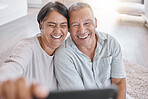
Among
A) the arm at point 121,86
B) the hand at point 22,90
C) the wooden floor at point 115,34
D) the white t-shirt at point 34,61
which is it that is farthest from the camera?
the wooden floor at point 115,34

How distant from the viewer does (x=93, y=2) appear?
24.3 ft

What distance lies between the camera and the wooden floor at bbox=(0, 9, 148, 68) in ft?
10.0

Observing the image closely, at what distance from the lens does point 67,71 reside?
112 centimetres

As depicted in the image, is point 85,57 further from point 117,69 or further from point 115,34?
point 115,34

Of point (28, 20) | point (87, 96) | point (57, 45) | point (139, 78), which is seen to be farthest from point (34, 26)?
point (87, 96)

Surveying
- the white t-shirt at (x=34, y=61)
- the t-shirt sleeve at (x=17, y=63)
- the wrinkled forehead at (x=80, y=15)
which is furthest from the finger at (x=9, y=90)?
the wrinkled forehead at (x=80, y=15)

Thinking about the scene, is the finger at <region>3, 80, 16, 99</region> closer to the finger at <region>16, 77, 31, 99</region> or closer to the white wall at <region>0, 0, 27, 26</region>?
the finger at <region>16, 77, 31, 99</region>

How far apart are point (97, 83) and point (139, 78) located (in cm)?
139

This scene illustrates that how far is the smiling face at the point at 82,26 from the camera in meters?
1.16

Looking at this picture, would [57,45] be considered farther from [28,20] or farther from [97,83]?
[28,20]

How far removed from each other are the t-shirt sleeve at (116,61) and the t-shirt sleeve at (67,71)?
263 mm

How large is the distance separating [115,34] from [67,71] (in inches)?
126

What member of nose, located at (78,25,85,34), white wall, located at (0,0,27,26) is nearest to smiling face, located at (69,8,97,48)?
nose, located at (78,25,85,34)

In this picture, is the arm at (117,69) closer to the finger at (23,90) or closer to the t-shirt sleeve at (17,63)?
the t-shirt sleeve at (17,63)
